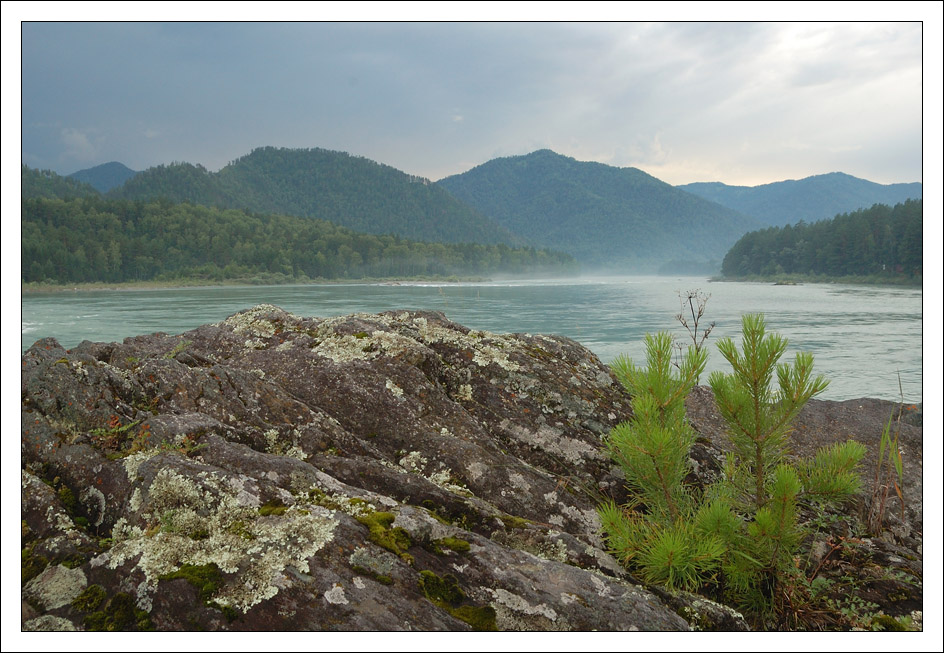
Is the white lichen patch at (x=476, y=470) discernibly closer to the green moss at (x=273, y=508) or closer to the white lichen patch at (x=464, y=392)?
the white lichen patch at (x=464, y=392)

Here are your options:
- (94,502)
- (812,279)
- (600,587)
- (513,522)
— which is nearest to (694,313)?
(513,522)

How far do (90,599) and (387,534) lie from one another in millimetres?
1511

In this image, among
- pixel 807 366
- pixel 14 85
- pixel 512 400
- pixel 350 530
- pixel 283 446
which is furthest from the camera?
pixel 512 400

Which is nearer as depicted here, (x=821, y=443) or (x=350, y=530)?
(x=350, y=530)

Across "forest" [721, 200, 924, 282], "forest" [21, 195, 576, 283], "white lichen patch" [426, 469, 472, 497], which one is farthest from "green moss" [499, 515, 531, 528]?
"forest" [21, 195, 576, 283]

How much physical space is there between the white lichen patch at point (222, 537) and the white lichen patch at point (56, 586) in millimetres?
151

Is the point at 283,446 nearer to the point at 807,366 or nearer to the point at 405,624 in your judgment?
the point at 405,624

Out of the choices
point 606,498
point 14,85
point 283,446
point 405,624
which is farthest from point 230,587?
point 14,85

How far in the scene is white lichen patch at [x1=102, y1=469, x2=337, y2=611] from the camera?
2.68 meters

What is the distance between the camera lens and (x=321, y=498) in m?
3.26

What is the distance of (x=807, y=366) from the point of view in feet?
11.8

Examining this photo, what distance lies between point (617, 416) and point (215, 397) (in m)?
3.94

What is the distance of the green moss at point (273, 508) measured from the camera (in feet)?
9.88

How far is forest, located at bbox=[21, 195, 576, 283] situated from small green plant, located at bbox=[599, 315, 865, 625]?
8413 centimetres
